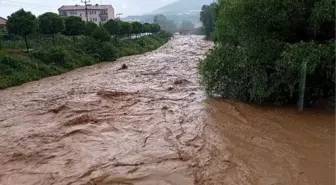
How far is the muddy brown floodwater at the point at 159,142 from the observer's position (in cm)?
677

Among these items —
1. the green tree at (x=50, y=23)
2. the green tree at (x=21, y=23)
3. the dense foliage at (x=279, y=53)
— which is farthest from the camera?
the green tree at (x=50, y=23)

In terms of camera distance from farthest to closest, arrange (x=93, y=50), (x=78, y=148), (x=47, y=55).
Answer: (x=93, y=50) < (x=47, y=55) < (x=78, y=148)

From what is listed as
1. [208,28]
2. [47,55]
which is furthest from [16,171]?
[208,28]

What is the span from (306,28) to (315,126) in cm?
339

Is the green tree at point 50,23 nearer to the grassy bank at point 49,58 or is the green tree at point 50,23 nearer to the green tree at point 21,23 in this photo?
the grassy bank at point 49,58

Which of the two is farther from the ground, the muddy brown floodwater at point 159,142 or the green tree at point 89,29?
the green tree at point 89,29

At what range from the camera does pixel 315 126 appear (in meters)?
9.58

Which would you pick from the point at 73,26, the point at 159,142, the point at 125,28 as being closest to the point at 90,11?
the point at 125,28

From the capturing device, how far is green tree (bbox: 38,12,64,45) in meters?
25.6

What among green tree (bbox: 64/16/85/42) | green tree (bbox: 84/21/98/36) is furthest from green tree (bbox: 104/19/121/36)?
green tree (bbox: 64/16/85/42)

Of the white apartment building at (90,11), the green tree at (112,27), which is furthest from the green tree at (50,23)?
the white apartment building at (90,11)

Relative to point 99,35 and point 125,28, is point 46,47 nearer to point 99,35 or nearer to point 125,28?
point 99,35

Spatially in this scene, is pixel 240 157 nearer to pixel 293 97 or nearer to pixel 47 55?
pixel 293 97

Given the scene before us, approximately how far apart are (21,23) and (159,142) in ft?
55.9
